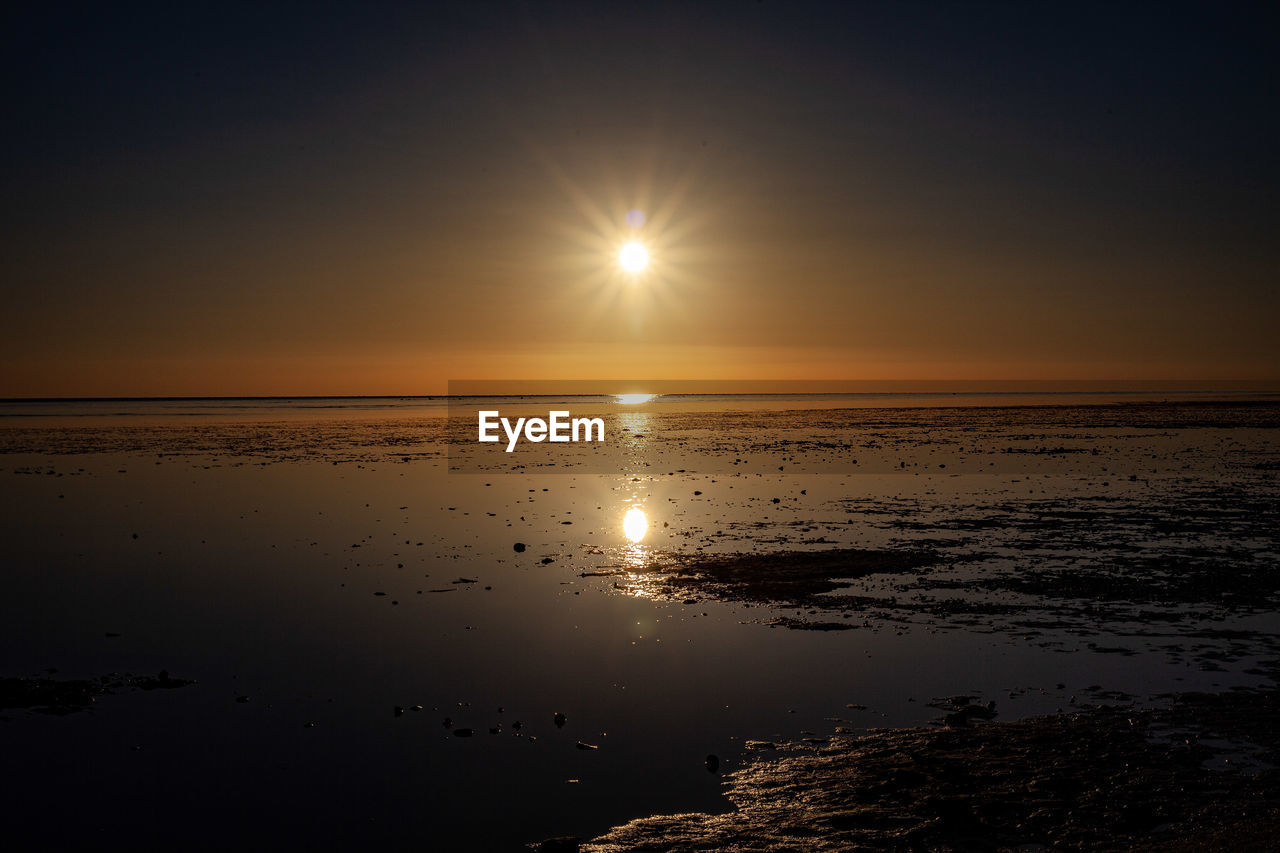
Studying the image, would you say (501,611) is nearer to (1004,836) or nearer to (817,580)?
(817,580)

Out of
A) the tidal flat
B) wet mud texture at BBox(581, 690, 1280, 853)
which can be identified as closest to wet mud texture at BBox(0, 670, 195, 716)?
the tidal flat

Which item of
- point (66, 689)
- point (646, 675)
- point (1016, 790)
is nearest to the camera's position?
point (1016, 790)

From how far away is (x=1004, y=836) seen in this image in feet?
23.2

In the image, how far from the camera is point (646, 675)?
1130 centimetres

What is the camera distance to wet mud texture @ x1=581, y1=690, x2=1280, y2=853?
23.1 ft

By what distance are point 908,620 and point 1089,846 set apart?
6752 mm

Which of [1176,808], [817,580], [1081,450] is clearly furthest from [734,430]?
[1176,808]

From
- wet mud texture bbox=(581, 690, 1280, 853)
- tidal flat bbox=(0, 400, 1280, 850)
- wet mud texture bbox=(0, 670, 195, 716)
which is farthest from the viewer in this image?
wet mud texture bbox=(0, 670, 195, 716)

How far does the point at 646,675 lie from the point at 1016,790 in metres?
4.83

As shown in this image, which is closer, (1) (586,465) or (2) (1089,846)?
(2) (1089,846)

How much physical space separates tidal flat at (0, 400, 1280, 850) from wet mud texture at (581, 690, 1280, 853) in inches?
1.6

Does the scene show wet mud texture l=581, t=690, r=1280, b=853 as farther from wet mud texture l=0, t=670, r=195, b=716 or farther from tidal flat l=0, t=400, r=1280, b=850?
wet mud texture l=0, t=670, r=195, b=716

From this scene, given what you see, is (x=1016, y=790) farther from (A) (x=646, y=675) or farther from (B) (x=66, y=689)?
(B) (x=66, y=689)

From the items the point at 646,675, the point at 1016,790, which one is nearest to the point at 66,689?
the point at 646,675
